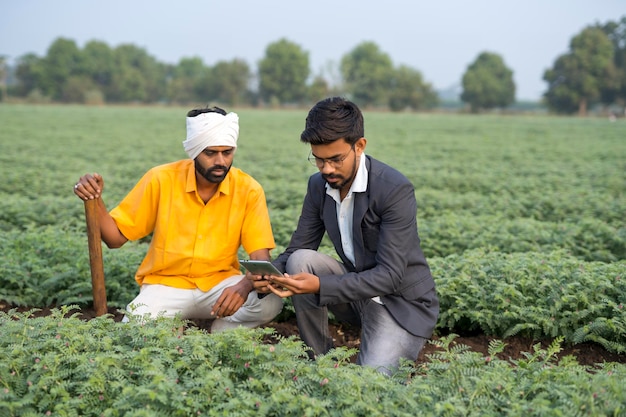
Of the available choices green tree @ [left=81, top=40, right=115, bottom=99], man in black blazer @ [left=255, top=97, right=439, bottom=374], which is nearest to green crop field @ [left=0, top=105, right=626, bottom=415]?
man in black blazer @ [left=255, top=97, right=439, bottom=374]

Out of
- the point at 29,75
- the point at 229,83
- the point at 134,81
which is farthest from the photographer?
the point at 229,83

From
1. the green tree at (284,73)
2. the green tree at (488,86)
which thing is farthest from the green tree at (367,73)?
the green tree at (488,86)

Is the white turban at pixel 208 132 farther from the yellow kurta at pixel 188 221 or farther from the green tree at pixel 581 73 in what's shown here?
the green tree at pixel 581 73

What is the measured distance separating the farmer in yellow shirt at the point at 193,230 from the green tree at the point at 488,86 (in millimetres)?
93932

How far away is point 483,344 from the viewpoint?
488 centimetres

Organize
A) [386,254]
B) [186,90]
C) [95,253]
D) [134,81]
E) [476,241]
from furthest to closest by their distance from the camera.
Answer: [186,90], [134,81], [476,241], [95,253], [386,254]

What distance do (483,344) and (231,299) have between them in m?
1.97

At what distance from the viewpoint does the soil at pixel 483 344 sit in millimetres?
4621

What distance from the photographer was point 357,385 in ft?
9.80

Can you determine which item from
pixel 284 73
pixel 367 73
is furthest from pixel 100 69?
pixel 367 73

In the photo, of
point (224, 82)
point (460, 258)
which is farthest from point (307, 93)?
point (460, 258)

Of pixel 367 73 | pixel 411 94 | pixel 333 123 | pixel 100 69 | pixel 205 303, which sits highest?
pixel 100 69

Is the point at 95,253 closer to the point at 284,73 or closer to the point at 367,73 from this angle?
the point at 284,73

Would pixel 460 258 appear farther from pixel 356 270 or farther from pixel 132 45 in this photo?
pixel 132 45
